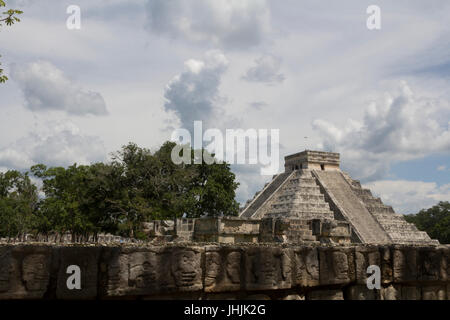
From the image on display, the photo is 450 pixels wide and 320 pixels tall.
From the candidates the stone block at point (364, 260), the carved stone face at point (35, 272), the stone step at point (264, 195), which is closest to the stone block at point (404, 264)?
the stone block at point (364, 260)

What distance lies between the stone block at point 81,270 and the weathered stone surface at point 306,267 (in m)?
2.61

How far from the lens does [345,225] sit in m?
18.5

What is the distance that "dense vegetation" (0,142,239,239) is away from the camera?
1471 inches

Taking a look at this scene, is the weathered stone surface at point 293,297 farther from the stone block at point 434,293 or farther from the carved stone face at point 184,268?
the stone block at point 434,293

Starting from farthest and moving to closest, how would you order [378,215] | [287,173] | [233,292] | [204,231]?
1. [287,173]
2. [378,215]
3. [204,231]
4. [233,292]

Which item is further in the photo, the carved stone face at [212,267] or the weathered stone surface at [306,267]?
the weathered stone surface at [306,267]

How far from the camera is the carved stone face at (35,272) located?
14.0 ft

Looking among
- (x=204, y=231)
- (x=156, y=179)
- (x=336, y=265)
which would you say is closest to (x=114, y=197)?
(x=156, y=179)

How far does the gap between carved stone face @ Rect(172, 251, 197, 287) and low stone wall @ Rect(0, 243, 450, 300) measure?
0.01 metres

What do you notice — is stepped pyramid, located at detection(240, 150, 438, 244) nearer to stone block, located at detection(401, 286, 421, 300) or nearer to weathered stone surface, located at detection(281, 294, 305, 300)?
stone block, located at detection(401, 286, 421, 300)

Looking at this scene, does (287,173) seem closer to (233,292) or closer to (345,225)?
(345,225)

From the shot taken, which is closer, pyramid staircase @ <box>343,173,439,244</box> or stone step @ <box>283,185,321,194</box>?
pyramid staircase @ <box>343,173,439,244</box>

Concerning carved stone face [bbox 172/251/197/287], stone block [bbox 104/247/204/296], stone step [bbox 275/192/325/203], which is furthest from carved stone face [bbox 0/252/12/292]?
stone step [bbox 275/192/325/203]
